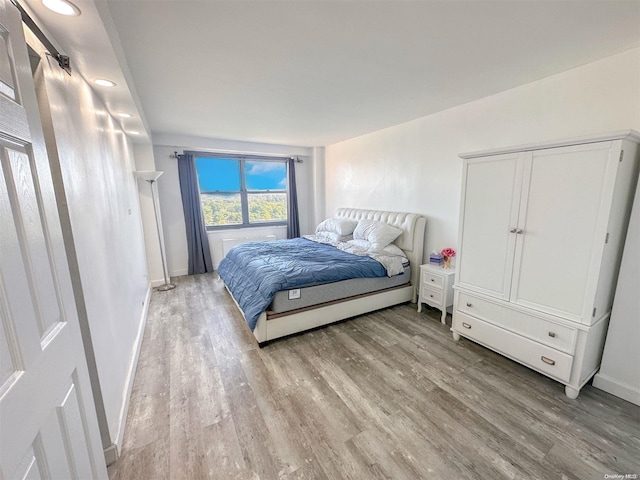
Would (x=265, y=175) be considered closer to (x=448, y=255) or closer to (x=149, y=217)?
(x=149, y=217)

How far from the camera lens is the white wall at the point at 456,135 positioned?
1.96m

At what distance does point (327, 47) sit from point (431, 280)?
2476mm

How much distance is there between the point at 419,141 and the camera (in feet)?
11.3

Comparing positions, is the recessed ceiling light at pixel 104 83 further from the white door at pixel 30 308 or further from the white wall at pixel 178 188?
the white wall at pixel 178 188

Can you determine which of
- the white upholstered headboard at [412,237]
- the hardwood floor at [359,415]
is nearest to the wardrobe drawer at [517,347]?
the hardwood floor at [359,415]

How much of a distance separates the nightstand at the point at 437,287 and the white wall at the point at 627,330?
1208mm

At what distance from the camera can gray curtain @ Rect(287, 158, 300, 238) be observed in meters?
5.41

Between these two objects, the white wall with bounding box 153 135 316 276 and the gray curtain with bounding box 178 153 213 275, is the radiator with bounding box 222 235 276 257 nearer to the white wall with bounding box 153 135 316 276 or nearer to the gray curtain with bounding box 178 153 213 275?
the white wall with bounding box 153 135 316 276

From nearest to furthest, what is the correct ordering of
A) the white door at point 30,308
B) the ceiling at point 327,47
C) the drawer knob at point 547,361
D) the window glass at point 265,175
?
the white door at point 30,308 → the ceiling at point 327,47 → the drawer knob at point 547,361 → the window glass at point 265,175

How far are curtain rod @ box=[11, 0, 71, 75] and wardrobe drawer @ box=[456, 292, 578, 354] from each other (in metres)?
3.11

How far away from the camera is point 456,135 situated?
3010 millimetres

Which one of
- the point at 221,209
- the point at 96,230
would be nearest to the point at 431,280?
the point at 96,230

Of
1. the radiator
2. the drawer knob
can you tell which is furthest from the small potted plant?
the radiator

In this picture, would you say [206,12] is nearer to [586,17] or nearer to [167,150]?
[586,17]
